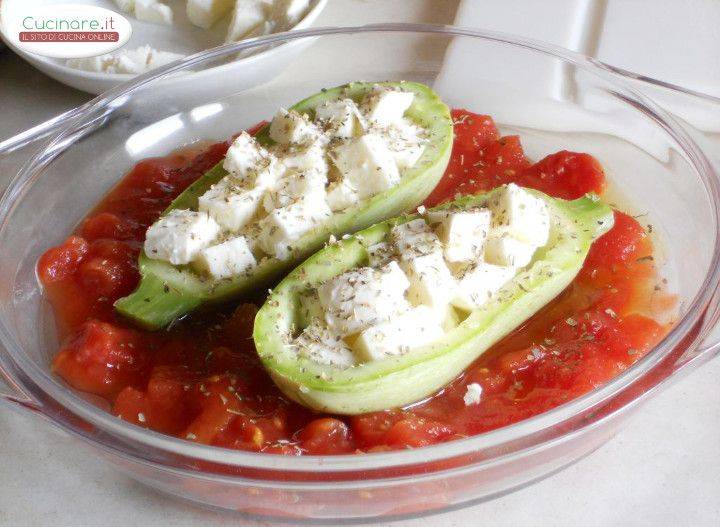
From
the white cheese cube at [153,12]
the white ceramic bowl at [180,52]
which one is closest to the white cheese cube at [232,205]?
the white ceramic bowl at [180,52]

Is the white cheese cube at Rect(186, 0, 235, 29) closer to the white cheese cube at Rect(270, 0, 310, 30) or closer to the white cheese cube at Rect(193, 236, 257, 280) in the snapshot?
the white cheese cube at Rect(270, 0, 310, 30)

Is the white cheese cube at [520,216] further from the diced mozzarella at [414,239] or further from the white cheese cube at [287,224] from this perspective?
the white cheese cube at [287,224]

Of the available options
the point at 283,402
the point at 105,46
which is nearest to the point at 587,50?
the point at 105,46

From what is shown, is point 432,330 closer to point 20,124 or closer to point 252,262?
point 252,262

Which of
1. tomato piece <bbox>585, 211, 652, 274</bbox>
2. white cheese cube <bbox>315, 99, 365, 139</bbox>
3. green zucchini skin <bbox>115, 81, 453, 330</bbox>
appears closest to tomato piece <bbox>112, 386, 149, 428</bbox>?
green zucchini skin <bbox>115, 81, 453, 330</bbox>

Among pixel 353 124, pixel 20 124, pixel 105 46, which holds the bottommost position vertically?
pixel 20 124

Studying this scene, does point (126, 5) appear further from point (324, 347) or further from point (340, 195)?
point (324, 347)
